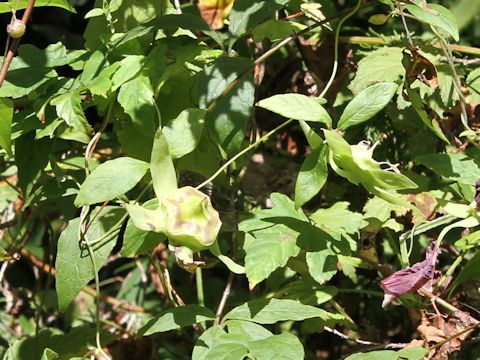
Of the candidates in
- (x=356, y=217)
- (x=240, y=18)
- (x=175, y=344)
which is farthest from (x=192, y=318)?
(x=175, y=344)

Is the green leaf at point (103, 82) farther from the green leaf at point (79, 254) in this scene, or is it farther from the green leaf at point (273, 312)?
the green leaf at point (273, 312)

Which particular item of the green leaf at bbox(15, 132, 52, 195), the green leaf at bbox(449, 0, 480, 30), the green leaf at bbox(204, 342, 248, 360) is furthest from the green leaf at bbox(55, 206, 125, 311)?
the green leaf at bbox(449, 0, 480, 30)

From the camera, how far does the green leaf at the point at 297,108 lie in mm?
1053

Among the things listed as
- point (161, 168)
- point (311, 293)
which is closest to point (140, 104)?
point (161, 168)

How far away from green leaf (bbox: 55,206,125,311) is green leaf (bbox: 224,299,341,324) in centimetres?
21

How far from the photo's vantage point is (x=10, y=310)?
186 centimetres

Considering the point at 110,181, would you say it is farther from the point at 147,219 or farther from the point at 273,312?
the point at 273,312

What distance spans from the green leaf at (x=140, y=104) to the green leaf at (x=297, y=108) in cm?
17

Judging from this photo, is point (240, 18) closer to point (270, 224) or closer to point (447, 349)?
point (270, 224)

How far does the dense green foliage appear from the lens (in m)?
1.07

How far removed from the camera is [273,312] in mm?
1105

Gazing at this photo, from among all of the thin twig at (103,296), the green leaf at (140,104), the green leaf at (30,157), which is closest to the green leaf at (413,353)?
the green leaf at (140,104)

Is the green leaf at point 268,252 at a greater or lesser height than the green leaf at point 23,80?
lesser

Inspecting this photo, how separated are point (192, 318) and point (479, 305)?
0.47 m
